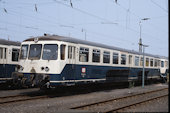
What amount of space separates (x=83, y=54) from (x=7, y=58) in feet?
18.1

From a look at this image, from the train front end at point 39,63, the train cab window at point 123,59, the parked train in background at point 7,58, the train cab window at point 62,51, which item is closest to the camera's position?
the train front end at point 39,63

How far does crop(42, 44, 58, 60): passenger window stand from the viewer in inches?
515

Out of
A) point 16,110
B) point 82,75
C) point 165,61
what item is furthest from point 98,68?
point 165,61

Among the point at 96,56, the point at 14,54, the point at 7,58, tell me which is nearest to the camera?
the point at 96,56

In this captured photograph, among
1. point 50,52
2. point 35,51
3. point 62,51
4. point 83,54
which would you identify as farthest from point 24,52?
point 83,54

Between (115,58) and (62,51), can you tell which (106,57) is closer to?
(115,58)

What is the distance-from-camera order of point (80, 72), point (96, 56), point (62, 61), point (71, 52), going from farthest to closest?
point (96, 56) < point (80, 72) < point (71, 52) < point (62, 61)

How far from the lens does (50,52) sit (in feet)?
43.4

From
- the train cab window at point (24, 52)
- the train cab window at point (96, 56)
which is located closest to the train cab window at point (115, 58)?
the train cab window at point (96, 56)

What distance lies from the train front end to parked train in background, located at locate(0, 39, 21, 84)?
8.05 feet

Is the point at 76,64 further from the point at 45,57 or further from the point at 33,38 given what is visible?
the point at 33,38

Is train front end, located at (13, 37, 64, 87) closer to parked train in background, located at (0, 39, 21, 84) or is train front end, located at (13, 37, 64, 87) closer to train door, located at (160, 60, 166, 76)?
parked train in background, located at (0, 39, 21, 84)

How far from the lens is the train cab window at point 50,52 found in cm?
1308

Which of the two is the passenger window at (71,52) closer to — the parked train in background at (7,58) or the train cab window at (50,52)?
the train cab window at (50,52)
